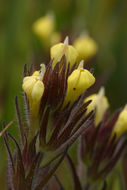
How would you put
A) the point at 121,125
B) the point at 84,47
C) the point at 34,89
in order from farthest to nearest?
the point at 84,47
the point at 121,125
the point at 34,89

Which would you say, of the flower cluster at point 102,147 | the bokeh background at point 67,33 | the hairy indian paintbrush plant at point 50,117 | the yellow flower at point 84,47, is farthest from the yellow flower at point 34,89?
the yellow flower at point 84,47

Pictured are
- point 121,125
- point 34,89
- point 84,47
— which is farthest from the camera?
point 84,47

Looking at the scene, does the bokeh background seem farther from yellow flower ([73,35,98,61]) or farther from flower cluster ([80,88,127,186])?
flower cluster ([80,88,127,186])

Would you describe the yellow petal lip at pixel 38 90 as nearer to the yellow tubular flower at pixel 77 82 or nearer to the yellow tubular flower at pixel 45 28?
the yellow tubular flower at pixel 77 82

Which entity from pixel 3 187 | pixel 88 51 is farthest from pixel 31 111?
pixel 88 51

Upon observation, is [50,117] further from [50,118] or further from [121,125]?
[121,125]

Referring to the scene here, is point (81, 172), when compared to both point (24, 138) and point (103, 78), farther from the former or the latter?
point (103, 78)

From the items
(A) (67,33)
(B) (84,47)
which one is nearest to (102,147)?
(B) (84,47)
